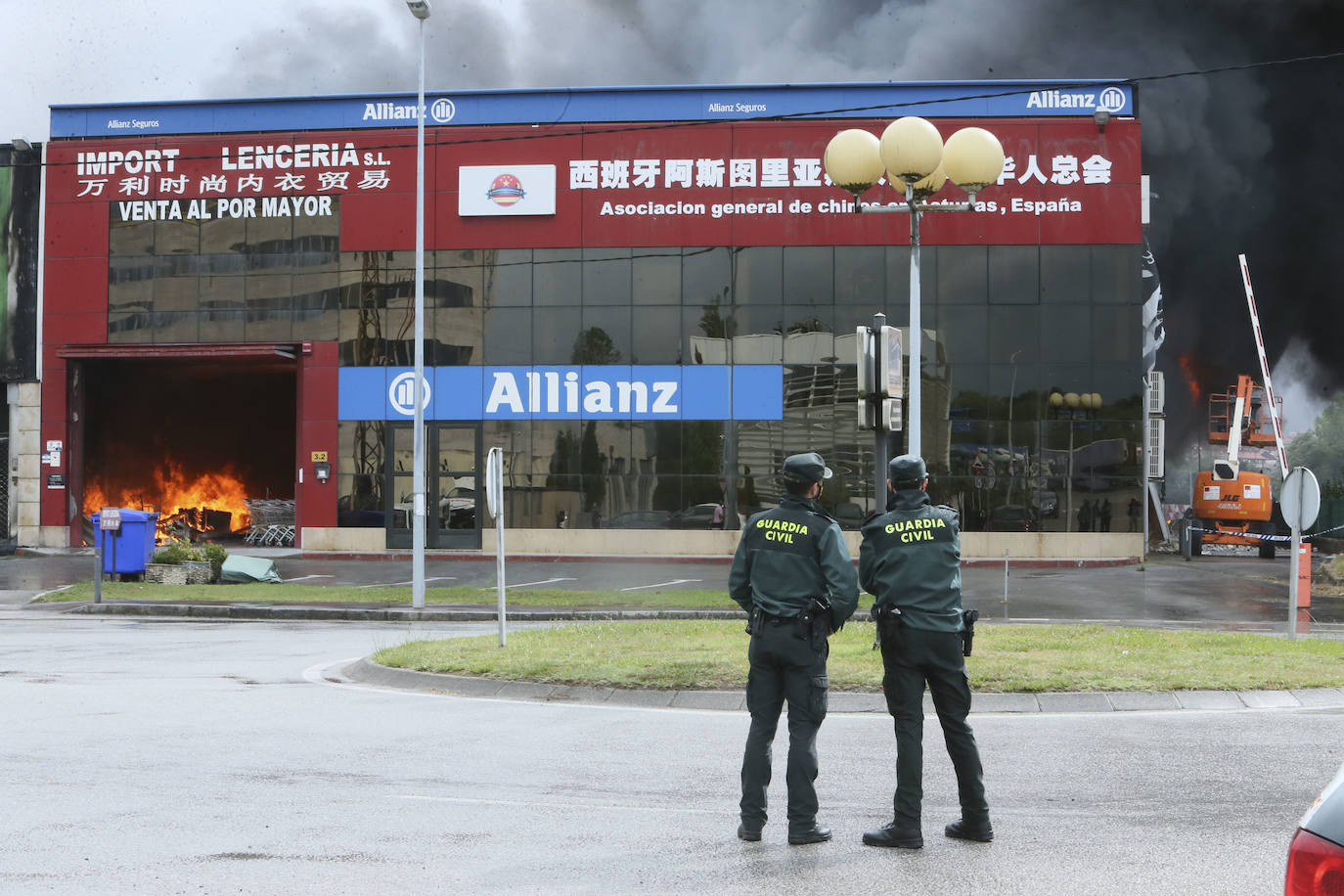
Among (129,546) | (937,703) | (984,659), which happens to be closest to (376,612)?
(129,546)

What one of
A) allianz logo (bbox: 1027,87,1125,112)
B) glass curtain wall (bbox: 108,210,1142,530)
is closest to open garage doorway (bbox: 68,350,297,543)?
glass curtain wall (bbox: 108,210,1142,530)

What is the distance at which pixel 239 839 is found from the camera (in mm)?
6168

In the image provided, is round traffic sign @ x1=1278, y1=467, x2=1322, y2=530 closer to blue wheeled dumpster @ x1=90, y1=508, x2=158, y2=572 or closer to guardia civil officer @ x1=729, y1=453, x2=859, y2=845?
guardia civil officer @ x1=729, y1=453, x2=859, y2=845

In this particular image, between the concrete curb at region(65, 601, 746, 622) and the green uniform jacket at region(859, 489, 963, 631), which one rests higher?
the green uniform jacket at region(859, 489, 963, 631)

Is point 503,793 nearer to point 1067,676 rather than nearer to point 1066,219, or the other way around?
point 1067,676

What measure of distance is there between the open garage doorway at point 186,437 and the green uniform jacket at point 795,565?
2745 cm

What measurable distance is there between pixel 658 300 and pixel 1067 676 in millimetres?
21649

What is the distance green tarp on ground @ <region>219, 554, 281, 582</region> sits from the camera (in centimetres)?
2408

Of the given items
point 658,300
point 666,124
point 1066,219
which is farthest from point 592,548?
point 1066,219

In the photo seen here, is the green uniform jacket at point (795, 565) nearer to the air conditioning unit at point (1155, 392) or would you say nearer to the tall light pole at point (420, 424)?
the tall light pole at point (420, 424)

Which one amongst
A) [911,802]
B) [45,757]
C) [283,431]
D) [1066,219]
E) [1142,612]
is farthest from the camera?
[283,431]

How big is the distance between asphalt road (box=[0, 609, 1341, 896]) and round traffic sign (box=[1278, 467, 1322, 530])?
17.6 feet

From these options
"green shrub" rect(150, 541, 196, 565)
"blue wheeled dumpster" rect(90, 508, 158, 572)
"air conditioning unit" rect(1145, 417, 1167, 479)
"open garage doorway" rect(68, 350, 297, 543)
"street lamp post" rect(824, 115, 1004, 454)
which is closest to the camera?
"street lamp post" rect(824, 115, 1004, 454)

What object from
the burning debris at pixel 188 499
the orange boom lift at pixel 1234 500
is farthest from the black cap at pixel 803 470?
the burning debris at pixel 188 499
